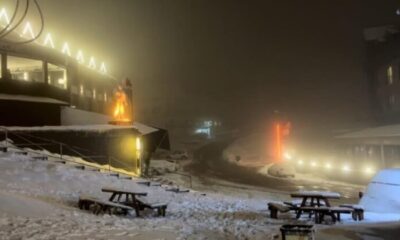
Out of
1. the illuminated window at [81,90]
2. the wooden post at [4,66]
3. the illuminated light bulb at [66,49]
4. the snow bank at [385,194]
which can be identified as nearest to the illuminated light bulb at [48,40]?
the illuminated light bulb at [66,49]

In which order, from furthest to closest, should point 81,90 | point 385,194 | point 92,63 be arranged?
point 92,63 → point 81,90 → point 385,194

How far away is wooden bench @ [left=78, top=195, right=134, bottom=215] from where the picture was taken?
48.3 ft

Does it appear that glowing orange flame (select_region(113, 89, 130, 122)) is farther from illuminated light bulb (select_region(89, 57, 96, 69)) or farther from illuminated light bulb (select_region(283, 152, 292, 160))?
illuminated light bulb (select_region(283, 152, 292, 160))

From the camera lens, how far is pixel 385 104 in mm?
54750

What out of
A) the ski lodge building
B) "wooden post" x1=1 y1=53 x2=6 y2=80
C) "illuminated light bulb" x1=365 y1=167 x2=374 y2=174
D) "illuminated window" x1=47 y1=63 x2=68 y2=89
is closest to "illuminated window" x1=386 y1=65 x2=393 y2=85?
"illuminated light bulb" x1=365 y1=167 x2=374 y2=174

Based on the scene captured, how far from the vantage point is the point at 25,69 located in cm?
3419

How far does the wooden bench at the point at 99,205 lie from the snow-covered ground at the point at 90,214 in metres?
0.33

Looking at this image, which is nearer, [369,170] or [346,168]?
[369,170]

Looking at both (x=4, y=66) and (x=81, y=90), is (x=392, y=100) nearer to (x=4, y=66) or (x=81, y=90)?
(x=81, y=90)

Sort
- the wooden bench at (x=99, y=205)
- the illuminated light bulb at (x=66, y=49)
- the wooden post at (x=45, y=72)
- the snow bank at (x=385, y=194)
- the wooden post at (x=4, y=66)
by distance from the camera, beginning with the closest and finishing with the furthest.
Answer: the wooden bench at (x=99, y=205) < the snow bank at (x=385, y=194) < the wooden post at (x=4, y=66) < the wooden post at (x=45, y=72) < the illuminated light bulb at (x=66, y=49)

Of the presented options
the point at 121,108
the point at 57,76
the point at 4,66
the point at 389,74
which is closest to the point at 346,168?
the point at 389,74

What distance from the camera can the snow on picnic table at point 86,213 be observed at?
446 inches

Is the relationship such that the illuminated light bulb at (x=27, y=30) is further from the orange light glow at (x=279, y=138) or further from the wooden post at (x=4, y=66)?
the orange light glow at (x=279, y=138)

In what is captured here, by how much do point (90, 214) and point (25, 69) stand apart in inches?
902
